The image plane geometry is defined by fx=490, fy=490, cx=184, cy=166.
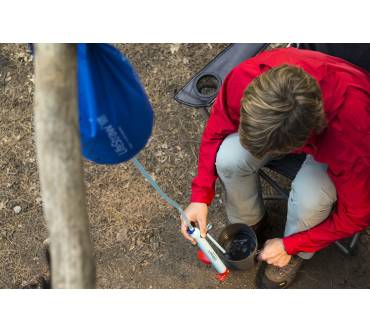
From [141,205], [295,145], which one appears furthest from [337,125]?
[141,205]

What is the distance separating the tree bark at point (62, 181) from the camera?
32.7 inches

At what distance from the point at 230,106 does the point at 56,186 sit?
4.08 feet

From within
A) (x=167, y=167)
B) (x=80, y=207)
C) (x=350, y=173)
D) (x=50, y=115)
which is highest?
(x=50, y=115)

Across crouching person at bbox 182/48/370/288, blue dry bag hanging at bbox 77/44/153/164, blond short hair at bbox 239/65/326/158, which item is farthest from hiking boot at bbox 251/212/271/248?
blue dry bag hanging at bbox 77/44/153/164

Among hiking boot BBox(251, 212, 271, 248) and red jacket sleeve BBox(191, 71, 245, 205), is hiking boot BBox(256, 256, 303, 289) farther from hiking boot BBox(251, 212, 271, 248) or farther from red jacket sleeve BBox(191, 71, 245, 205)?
red jacket sleeve BBox(191, 71, 245, 205)

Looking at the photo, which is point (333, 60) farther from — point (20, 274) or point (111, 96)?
point (20, 274)

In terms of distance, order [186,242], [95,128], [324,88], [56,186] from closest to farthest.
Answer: [56,186], [95,128], [324,88], [186,242]

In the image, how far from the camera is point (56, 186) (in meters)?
0.86

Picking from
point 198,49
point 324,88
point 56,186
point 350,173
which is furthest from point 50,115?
point 198,49

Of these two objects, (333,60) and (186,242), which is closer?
(333,60)

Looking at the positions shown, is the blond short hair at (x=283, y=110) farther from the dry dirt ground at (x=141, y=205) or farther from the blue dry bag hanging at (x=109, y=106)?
the dry dirt ground at (x=141, y=205)

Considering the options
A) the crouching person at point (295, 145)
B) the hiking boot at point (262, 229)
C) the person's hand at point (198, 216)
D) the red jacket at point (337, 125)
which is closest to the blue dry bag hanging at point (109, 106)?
the crouching person at point (295, 145)

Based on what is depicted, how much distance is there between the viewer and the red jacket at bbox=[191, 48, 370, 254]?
5.82 feet

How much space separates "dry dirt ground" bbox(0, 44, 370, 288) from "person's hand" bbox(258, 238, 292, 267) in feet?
1.21
